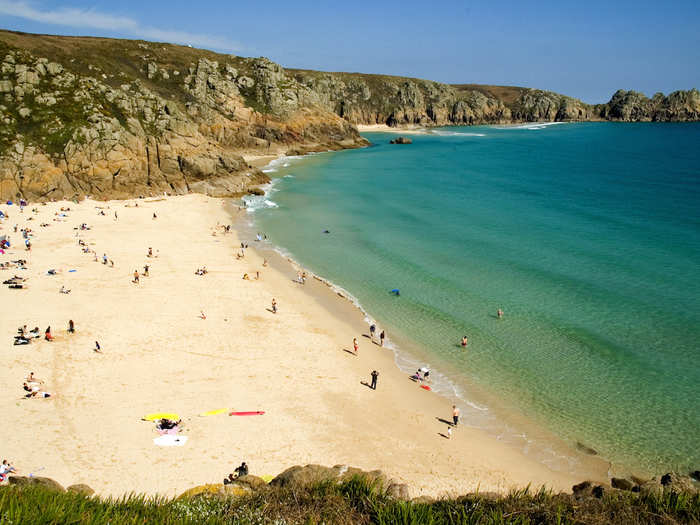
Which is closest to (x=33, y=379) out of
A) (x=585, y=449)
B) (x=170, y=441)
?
(x=170, y=441)

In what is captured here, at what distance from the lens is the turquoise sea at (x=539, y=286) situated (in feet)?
Result: 65.7

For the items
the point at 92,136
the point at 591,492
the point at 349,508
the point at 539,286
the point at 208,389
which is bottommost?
the point at 208,389

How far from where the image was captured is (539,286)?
3222 centimetres

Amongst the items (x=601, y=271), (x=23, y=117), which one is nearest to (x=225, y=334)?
(x=601, y=271)

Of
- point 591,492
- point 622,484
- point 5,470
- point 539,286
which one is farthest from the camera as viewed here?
point 539,286

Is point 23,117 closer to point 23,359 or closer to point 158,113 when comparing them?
point 158,113

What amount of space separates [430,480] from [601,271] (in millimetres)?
25491

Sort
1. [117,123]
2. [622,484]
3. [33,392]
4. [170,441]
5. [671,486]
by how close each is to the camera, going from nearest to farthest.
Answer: [671,486] < [622,484] < [170,441] < [33,392] < [117,123]

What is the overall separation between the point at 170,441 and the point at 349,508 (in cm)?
1014

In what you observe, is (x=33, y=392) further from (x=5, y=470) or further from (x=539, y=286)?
(x=539, y=286)

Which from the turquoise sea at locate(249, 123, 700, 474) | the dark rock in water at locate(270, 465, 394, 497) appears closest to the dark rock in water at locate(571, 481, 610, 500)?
the dark rock in water at locate(270, 465, 394, 497)

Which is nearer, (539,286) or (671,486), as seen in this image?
(671,486)

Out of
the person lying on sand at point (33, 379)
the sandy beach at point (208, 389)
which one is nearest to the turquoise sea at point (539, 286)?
the sandy beach at point (208, 389)

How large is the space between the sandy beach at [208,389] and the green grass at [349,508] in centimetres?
570
